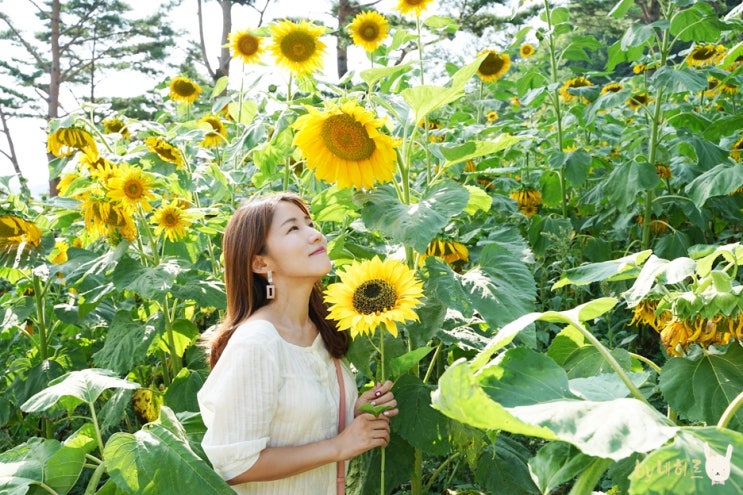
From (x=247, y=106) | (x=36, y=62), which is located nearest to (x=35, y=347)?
(x=247, y=106)

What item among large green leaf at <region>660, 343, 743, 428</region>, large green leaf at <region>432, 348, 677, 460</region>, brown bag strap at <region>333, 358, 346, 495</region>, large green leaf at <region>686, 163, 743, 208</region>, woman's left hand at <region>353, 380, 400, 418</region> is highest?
large green leaf at <region>686, 163, 743, 208</region>

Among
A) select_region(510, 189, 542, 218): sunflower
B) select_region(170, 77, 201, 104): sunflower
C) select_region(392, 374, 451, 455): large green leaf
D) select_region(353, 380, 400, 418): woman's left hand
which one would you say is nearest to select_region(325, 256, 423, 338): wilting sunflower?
select_region(353, 380, 400, 418): woman's left hand

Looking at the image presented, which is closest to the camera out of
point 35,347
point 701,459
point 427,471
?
point 701,459

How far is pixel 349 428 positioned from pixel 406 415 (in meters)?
0.14

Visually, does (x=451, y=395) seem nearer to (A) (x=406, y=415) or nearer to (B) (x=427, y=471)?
(A) (x=406, y=415)

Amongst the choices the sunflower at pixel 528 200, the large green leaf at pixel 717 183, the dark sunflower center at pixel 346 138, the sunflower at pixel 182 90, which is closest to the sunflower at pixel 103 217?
the dark sunflower center at pixel 346 138

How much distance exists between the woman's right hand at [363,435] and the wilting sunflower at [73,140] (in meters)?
1.58

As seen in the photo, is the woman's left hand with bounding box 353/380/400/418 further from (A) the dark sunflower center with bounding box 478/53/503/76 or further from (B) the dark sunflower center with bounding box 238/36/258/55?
(A) the dark sunflower center with bounding box 478/53/503/76

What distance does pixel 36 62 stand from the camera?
18.2 meters

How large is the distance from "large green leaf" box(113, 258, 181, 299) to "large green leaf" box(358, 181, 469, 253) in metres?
0.77

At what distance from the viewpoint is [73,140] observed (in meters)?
2.66

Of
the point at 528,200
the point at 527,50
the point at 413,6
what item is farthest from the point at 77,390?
the point at 527,50

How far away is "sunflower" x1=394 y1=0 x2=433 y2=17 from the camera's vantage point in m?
2.95

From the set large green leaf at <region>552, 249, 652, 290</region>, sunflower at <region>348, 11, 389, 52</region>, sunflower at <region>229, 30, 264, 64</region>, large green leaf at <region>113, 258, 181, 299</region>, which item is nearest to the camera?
large green leaf at <region>552, 249, 652, 290</region>
